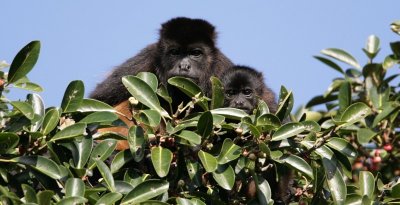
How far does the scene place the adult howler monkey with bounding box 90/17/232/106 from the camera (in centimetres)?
685

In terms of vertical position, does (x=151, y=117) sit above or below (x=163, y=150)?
above

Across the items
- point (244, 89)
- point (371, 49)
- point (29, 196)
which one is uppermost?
point (371, 49)

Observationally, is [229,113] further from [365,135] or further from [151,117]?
[365,135]

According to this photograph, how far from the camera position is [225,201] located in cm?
454

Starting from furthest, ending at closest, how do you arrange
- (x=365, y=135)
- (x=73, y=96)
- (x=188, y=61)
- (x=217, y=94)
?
1. (x=188, y=61)
2. (x=365, y=135)
3. (x=217, y=94)
4. (x=73, y=96)

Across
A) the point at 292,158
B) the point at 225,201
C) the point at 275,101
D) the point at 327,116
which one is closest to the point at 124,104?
the point at 275,101

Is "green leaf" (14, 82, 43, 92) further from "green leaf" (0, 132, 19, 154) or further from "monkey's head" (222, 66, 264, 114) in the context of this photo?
"monkey's head" (222, 66, 264, 114)

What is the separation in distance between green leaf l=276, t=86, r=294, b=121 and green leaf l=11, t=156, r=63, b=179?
133 cm

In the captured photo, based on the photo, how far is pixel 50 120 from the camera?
3.94m

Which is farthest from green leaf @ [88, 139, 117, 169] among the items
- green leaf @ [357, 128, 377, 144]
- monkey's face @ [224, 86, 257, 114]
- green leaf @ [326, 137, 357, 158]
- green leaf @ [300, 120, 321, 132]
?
monkey's face @ [224, 86, 257, 114]

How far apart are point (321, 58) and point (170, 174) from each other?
3.51 meters

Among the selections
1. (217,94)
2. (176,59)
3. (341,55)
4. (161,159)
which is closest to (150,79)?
(217,94)

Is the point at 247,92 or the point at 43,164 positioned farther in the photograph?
the point at 247,92

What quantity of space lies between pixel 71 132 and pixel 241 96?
3.02m
